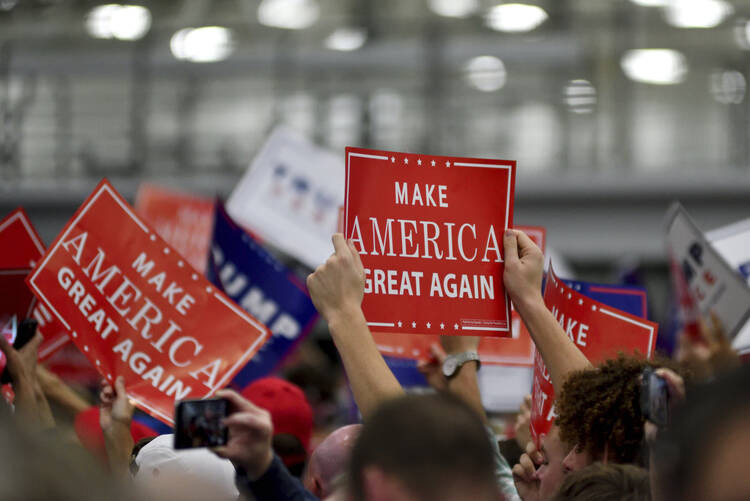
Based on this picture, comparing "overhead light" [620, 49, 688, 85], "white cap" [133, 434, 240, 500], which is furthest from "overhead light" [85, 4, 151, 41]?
"white cap" [133, 434, 240, 500]

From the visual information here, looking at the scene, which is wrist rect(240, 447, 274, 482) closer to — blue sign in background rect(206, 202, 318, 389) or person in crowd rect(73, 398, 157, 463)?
person in crowd rect(73, 398, 157, 463)

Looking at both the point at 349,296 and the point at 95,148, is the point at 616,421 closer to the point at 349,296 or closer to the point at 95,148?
the point at 349,296

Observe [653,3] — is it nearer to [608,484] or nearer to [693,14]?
[693,14]

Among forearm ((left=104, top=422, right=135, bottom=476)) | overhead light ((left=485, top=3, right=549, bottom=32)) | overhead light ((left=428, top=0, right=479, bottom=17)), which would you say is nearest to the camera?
forearm ((left=104, top=422, right=135, bottom=476))

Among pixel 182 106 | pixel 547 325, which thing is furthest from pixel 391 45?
pixel 547 325

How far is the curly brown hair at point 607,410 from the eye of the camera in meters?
2.43

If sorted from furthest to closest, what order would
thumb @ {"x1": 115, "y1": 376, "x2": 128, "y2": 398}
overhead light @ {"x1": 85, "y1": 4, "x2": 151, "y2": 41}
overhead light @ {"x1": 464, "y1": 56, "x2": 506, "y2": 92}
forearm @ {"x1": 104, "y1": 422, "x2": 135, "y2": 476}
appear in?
overhead light @ {"x1": 85, "y1": 4, "x2": 151, "y2": 41}, overhead light @ {"x1": 464, "y1": 56, "x2": 506, "y2": 92}, thumb @ {"x1": 115, "y1": 376, "x2": 128, "y2": 398}, forearm @ {"x1": 104, "y1": 422, "x2": 135, "y2": 476}

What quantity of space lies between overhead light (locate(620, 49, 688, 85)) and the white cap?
10578mm

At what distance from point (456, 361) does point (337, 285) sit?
0.94m

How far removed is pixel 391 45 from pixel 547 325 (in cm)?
1060

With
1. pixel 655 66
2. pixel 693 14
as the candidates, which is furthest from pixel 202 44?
pixel 693 14

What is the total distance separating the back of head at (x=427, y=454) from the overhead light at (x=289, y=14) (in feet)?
41.8

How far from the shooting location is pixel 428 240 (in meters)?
2.77

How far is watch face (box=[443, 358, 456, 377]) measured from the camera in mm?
3248
